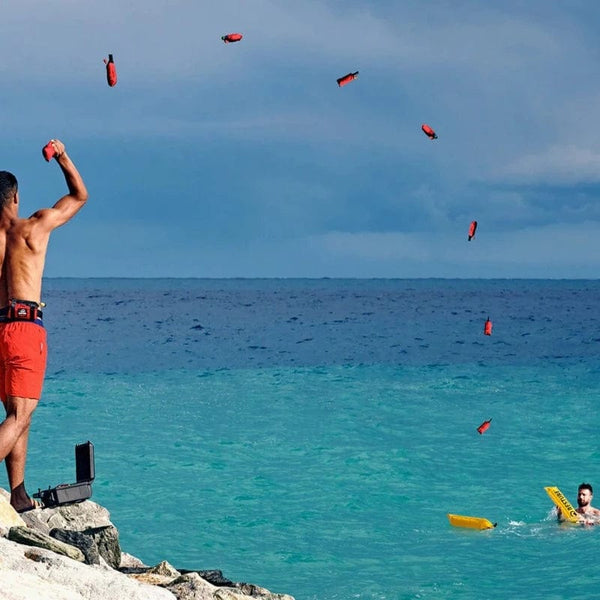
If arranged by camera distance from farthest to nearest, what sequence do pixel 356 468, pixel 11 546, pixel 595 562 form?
pixel 356 468
pixel 595 562
pixel 11 546

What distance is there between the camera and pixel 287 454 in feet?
64.1

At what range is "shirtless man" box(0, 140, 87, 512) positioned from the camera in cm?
787

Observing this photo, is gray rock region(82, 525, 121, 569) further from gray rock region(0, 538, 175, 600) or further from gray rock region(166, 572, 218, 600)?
gray rock region(0, 538, 175, 600)

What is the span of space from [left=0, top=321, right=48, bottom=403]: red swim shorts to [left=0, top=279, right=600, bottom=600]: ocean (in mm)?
4721

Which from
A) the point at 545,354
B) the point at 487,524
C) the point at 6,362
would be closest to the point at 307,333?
the point at 545,354

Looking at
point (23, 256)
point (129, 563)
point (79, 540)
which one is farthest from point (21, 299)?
point (129, 563)

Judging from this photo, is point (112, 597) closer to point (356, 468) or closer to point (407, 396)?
point (356, 468)

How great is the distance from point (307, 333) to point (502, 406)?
3124 centimetres

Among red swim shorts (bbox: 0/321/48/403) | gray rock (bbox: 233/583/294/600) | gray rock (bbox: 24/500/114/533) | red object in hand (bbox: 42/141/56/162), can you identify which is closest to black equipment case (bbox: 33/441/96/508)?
gray rock (bbox: 24/500/114/533)

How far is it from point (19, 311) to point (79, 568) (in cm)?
230

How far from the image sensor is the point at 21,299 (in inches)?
316

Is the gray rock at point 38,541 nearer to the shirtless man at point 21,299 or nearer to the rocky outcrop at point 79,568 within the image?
the rocky outcrop at point 79,568

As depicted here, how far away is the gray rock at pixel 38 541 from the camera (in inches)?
284

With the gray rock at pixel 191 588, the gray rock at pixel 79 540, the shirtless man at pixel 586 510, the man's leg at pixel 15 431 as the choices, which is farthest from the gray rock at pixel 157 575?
the shirtless man at pixel 586 510
